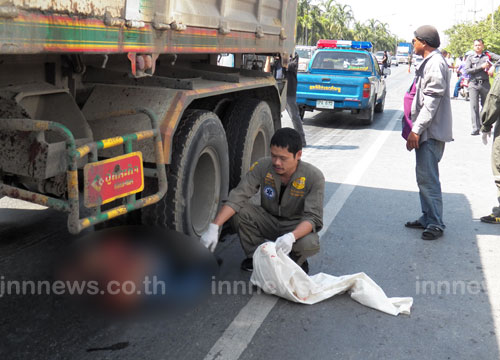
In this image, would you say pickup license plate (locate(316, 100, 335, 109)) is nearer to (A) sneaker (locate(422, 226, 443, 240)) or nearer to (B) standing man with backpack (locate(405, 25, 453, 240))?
(B) standing man with backpack (locate(405, 25, 453, 240))

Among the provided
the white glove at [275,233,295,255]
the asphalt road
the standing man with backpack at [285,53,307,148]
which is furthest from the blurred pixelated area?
the standing man with backpack at [285,53,307,148]

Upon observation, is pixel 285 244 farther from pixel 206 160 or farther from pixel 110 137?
pixel 110 137

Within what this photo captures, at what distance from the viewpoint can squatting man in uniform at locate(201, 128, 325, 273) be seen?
402cm

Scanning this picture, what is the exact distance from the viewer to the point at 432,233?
5.22 m

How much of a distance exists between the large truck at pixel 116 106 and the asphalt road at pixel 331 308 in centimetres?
68

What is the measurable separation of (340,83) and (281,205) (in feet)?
29.1

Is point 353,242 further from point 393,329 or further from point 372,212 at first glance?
point 393,329

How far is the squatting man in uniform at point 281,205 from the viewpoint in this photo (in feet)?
13.2

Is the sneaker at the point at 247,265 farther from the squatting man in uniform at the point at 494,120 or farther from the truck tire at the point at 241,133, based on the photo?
the squatting man in uniform at the point at 494,120

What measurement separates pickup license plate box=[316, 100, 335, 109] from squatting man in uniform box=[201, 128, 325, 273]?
28.6 ft

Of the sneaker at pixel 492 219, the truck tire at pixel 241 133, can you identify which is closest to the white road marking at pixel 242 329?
the truck tire at pixel 241 133

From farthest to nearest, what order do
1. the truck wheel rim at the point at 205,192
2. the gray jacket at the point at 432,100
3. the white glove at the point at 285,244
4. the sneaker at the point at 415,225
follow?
the sneaker at the point at 415,225 < the gray jacket at the point at 432,100 < the truck wheel rim at the point at 205,192 < the white glove at the point at 285,244

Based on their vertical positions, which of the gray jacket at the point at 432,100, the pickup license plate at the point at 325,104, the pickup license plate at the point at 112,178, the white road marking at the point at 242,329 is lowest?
the white road marking at the point at 242,329

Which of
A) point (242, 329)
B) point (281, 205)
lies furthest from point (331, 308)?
point (281, 205)
